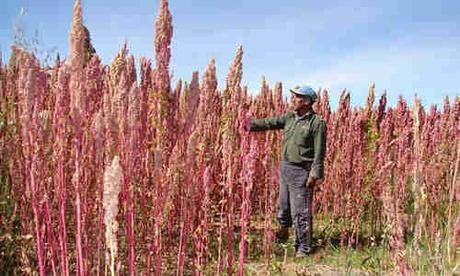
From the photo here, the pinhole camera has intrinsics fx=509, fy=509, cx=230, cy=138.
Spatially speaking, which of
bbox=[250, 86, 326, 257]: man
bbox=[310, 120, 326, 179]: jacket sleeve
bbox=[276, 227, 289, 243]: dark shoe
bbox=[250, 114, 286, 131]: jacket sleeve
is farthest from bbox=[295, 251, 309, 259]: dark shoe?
bbox=[250, 114, 286, 131]: jacket sleeve

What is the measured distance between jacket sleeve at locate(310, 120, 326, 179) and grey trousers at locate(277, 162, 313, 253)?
0.23 m

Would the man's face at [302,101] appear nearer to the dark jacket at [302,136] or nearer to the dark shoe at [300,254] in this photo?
the dark jacket at [302,136]

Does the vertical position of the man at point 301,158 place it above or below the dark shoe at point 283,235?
above

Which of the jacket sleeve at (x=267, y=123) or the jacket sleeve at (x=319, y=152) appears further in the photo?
the jacket sleeve at (x=267, y=123)

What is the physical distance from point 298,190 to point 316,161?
0.38 meters

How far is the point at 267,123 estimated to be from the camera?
4.95 meters

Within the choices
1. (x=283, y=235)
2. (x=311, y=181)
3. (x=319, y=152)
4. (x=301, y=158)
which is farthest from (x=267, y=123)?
(x=283, y=235)

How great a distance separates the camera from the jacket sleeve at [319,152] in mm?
4598

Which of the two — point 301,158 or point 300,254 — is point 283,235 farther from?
point 301,158

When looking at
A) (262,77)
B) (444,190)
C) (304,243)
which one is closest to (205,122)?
(304,243)

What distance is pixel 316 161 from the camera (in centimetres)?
461

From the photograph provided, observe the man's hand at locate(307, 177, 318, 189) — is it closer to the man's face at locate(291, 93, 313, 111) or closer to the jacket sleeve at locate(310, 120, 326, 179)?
the jacket sleeve at locate(310, 120, 326, 179)

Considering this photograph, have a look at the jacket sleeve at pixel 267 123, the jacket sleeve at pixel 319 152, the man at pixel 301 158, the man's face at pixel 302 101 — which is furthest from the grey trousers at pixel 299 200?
the man's face at pixel 302 101

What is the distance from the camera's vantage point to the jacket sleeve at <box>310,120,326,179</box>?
15.1 ft
